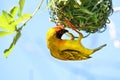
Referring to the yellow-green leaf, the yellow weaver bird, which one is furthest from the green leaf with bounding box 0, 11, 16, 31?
the yellow weaver bird

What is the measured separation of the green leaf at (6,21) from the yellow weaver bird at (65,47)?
0.35 ft

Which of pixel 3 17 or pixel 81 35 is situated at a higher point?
pixel 81 35

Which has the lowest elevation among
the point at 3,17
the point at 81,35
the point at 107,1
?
the point at 3,17

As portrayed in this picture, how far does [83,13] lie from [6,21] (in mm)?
182

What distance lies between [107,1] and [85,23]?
0.09 metres

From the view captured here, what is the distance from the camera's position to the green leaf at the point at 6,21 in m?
0.36

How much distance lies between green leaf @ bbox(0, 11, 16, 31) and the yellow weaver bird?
A: 11 cm

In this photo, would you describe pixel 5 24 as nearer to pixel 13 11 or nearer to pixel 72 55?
pixel 13 11

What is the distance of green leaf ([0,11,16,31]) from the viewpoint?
0.36m

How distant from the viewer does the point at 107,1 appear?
0.52 meters

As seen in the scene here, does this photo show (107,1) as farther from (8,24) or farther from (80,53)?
(8,24)

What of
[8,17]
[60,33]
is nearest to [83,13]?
[60,33]

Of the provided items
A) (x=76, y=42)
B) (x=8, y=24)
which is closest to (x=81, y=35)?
(x=76, y=42)

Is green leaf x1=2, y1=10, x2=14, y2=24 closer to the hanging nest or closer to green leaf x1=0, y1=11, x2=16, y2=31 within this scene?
green leaf x1=0, y1=11, x2=16, y2=31
